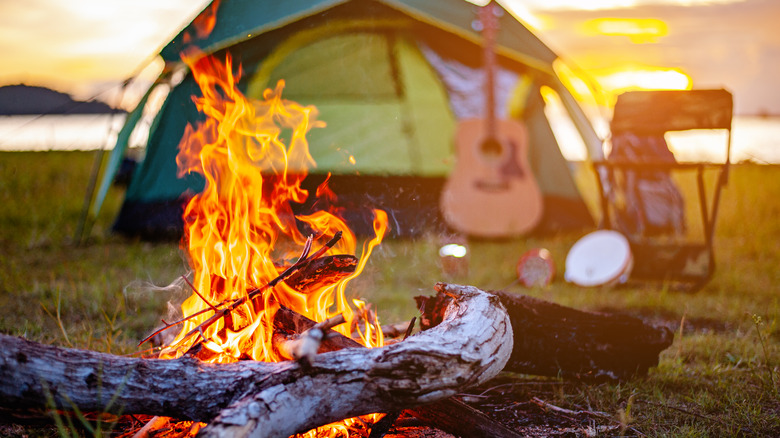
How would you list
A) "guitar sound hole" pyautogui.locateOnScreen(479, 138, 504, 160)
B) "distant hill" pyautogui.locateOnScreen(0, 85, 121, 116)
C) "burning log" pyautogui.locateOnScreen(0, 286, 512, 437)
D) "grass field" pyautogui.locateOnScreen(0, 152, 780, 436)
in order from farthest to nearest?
"distant hill" pyautogui.locateOnScreen(0, 85, 121, 116), "guitar sound hole" pyautogui.locateOnScreen(479, 138, 504, 160), "grass field" pyautogui.locateOnScreen(0, 152, 780, 436), "burning log" pyautogui.locateOnScreen(0, 286, 512, 437)

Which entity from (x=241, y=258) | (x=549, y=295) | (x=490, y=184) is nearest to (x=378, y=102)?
(x=490, y=184)

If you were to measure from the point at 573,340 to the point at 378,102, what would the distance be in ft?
14.4

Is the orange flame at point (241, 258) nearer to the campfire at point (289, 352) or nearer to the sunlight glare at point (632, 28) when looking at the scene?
the campfire at point (289, 352)

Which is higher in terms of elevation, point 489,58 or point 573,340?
point 489,58

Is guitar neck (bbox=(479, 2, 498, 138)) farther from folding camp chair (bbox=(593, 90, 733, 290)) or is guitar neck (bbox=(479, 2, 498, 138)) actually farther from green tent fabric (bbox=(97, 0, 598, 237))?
folding camp chair (bbox=(593, 90, 733, 290))

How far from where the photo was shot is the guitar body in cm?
624

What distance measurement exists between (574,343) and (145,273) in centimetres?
346

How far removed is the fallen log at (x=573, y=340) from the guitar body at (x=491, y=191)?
355 centimetres

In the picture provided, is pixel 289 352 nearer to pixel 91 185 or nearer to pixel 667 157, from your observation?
pixel 91 185

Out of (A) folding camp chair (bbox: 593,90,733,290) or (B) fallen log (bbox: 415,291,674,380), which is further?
(A) folding camp chair (bbox: 593,90,733,290)

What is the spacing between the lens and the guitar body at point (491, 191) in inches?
246

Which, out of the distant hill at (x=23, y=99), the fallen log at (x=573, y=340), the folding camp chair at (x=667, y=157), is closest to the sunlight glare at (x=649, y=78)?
the folding camp chair at (x=667, y=157)

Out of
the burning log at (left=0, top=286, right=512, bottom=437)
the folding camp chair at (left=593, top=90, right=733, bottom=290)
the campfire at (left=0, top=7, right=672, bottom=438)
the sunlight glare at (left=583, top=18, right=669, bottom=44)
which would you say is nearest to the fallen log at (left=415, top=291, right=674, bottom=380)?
the campfire at (left=0, top=7, right=672, bottom=438)

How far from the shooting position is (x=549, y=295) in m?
4.49
